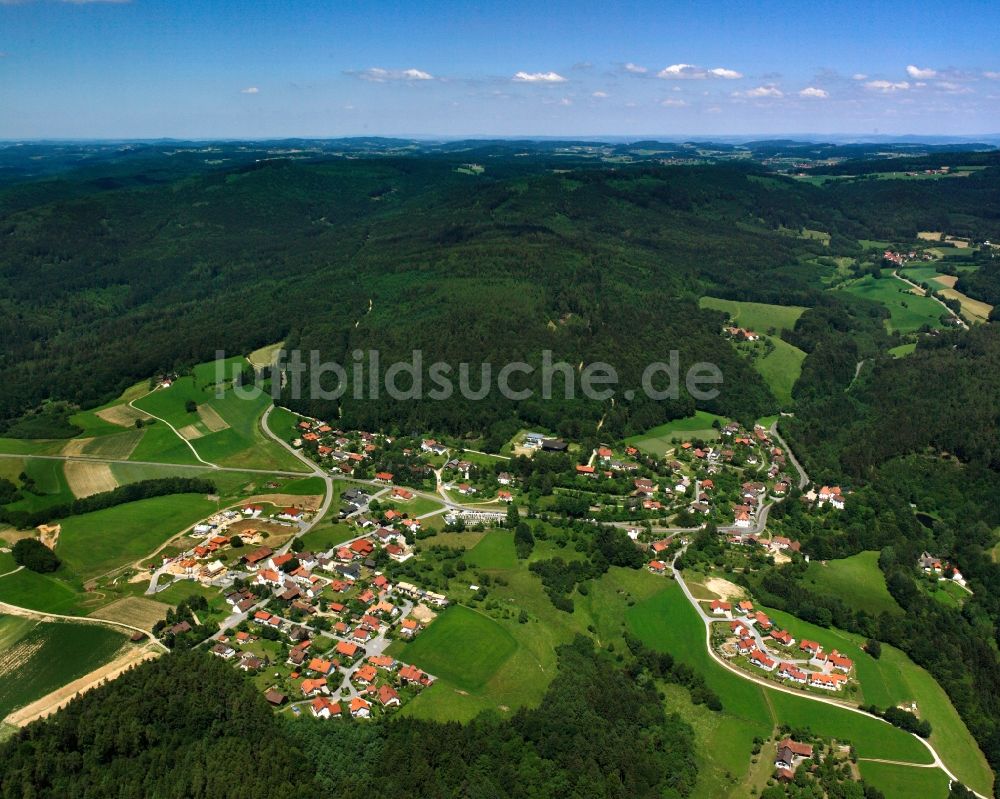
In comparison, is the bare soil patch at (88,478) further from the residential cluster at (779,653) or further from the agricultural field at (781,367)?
the agricultural field at (781,367)

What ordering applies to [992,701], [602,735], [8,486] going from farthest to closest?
[8,486] < [992,701] < [602,735]

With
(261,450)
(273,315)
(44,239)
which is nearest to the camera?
(261,450)

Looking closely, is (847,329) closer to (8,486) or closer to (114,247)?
(8,486)

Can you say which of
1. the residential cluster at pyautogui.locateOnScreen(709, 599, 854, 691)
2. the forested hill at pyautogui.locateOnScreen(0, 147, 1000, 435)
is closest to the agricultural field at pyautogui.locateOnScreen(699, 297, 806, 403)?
the forested hill at pyautogui.locateOnScreen(0, 147, 1000, 435)

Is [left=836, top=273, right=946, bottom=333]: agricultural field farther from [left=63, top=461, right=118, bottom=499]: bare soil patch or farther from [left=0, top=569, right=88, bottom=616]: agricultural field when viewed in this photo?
[left=0, top=569, right=88, bottom=616]: agricultural field

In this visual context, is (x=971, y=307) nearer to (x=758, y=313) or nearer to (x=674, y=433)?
(x=758, y=313)

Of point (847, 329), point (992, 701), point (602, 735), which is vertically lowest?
point (992, 701)

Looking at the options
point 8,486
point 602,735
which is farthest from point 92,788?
point 8,486

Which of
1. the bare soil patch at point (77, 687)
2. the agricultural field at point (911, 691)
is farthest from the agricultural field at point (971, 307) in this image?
the bare soil patch at point (77, 687)
